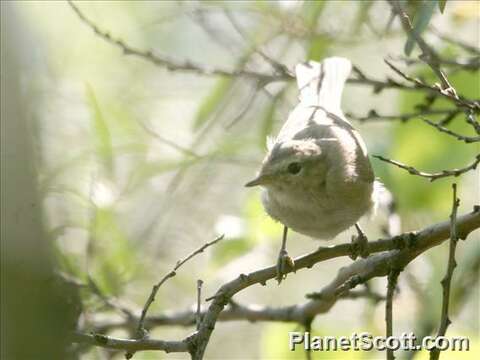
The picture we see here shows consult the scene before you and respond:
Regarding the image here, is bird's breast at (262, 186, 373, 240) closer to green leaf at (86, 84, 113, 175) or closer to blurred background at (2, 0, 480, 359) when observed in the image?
blurred background at (2, 0, 480, 359)

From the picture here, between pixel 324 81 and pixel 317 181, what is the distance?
91 cm

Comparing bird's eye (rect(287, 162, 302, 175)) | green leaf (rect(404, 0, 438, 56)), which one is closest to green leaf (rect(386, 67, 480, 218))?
A: bird's eye (rect(287, 162, 302, 175))

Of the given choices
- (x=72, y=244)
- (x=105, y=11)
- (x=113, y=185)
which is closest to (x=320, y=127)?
(x=113, y=185)

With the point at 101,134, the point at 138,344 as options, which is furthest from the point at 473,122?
the point at 101,134

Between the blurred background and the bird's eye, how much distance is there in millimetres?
466

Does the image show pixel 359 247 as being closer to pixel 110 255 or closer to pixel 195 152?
pixel 110 255

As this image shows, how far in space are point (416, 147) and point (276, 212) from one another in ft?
2.70

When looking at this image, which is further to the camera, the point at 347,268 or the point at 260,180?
the point at 260,180

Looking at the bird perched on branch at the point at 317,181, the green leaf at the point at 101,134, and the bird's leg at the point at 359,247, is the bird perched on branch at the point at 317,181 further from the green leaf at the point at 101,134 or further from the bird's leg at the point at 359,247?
the green leaf at the point at 101,134

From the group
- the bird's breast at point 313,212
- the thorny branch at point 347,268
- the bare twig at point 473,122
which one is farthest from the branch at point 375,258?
the bird's breast at point 313,212

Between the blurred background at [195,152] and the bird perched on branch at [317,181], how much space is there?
172mm

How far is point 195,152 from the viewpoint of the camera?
559 centimetres

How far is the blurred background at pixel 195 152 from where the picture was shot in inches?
169

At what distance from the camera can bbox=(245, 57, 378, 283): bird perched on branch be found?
4.19 metres
